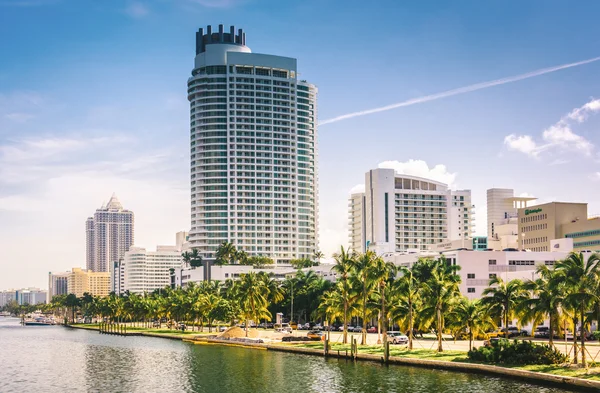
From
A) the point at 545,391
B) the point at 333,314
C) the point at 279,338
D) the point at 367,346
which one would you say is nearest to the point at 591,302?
the point at 545,391

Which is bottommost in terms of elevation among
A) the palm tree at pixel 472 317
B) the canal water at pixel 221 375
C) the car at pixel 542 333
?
the canal water at pixel 221 375

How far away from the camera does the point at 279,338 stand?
504ft

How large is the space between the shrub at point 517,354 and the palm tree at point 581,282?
5016 millimetres

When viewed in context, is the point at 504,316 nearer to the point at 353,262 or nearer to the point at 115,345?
the point at 353,262

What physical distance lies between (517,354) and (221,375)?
126 ft

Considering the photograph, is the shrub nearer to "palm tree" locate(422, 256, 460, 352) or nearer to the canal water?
the canal water

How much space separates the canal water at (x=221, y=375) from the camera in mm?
87438

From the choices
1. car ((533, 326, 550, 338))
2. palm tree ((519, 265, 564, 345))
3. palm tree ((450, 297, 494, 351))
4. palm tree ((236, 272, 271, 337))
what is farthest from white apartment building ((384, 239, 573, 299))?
palm tree ((519, 265, 564, 345))

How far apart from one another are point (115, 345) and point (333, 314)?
6023 centimetres

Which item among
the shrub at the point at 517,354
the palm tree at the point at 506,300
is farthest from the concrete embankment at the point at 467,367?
the palm tree at the point at 506,300

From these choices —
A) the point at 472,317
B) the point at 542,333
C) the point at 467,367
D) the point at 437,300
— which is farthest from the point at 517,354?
the point at 542,333

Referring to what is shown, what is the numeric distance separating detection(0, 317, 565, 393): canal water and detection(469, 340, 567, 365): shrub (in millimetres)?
4638

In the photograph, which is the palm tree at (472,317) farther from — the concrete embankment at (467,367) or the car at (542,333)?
the car at (542,333)

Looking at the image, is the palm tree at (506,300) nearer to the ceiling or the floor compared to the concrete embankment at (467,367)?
nearer to the ceiling
